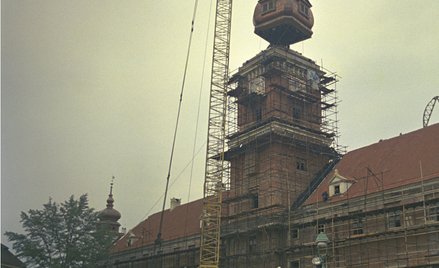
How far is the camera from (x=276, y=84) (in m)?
51.2

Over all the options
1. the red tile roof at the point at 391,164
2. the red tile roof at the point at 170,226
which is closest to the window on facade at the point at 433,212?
the red tile roof at the point at 391,164

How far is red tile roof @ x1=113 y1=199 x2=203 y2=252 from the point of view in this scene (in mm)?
59844

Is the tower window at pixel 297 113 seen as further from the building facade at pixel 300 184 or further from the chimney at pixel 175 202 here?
the chimney at pixel 175 202

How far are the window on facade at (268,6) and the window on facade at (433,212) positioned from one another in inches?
1087

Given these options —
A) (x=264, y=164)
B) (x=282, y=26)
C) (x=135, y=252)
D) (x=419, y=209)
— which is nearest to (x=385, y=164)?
(x=419, y=209)

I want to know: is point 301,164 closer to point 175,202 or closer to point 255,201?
point 255,201

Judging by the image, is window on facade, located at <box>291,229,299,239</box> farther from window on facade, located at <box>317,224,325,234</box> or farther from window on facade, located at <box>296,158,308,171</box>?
window on facade, located at <box>296,158,308,171</box>

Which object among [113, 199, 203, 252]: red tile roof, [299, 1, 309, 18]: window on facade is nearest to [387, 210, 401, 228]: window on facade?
[113, 199, 203, 252]: red tile roof

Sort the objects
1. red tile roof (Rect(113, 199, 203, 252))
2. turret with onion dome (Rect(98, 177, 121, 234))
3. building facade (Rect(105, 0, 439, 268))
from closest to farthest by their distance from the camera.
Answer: building facade (Rect(105, 0, 439, 268))
red tile roof (Rect(113, 199, 203, 252))
turret with onion dome (Rect(98, 177, 121, 234))

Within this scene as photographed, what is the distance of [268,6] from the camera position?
56781 mm

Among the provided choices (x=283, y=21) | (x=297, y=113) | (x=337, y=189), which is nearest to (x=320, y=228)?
(x=337, y=189)

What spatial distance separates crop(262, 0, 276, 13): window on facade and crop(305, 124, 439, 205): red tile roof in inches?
664

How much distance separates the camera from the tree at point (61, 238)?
48.9m

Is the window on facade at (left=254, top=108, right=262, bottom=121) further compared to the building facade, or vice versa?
the window on facade at (left=254, top=108, right=262, bottom=121)
